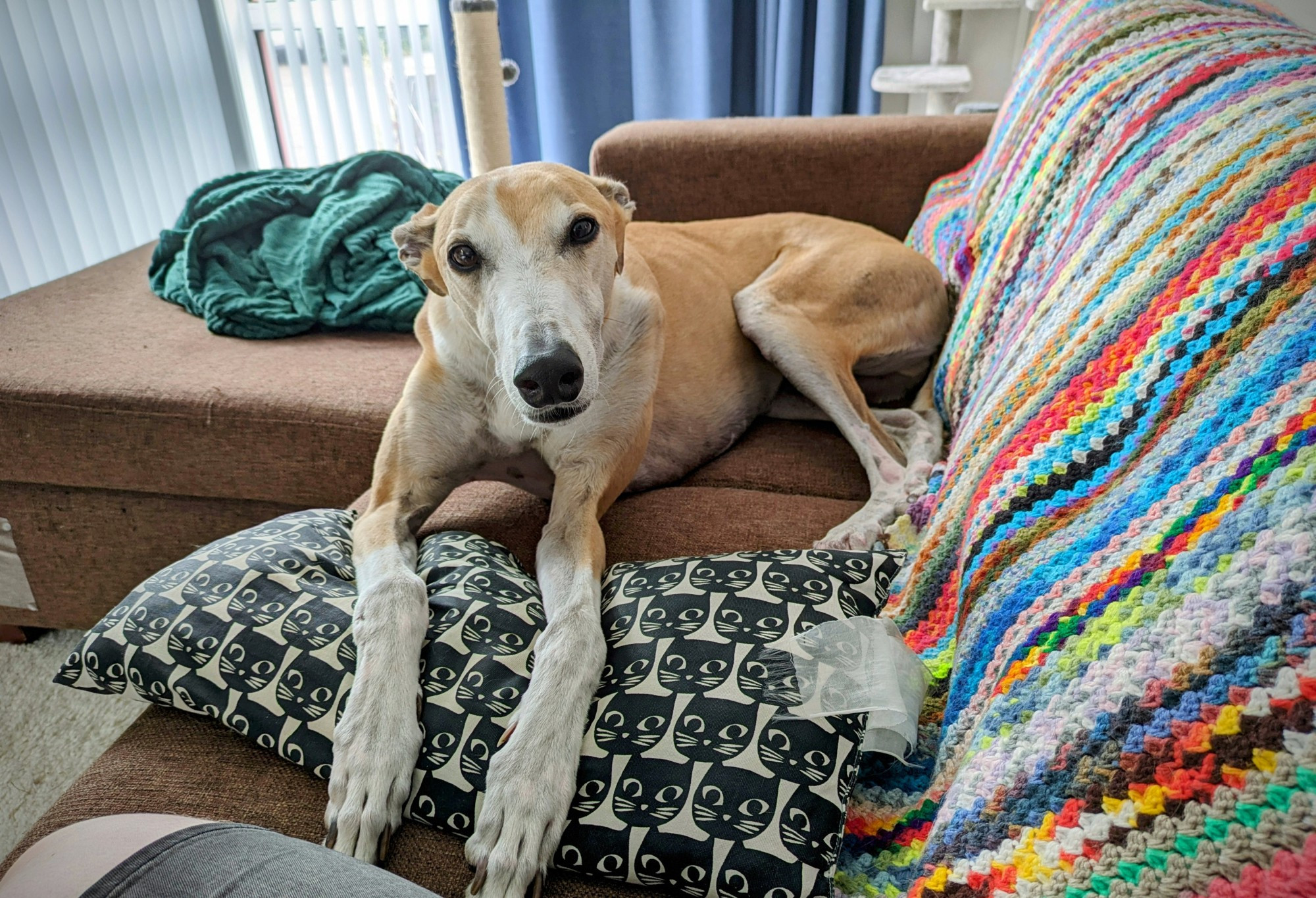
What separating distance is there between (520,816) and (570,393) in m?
0.58

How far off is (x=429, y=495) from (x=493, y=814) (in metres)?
0.78

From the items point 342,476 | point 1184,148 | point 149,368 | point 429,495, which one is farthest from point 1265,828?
point 149,368

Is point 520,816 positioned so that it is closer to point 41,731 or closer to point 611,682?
point 611,682

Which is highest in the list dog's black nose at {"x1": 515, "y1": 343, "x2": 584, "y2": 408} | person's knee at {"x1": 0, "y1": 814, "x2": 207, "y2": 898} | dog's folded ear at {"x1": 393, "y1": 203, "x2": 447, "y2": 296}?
dog's folded ear at {"x1": 393, "y1": 203, "x2": 447, "y2": 296}

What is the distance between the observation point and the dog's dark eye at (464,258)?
146 centimetres

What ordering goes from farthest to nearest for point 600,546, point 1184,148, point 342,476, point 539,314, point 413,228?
point 342,476, point 413,228, point 600,546, point 539,314, point 1184,148

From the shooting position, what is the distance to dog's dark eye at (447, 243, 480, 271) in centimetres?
146

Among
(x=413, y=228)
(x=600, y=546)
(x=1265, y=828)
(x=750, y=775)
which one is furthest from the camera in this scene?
(x=413, y=228)

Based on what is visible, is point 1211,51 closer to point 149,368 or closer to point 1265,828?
point 1265,828

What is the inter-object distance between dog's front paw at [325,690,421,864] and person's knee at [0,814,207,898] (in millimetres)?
215

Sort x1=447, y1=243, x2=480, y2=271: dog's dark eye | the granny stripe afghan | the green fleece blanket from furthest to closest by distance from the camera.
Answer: the green fleece blanket → x1=447, y1=243, x2=480, y2=271: dog's dark eye → the granny stripe afghan

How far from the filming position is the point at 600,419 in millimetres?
1651

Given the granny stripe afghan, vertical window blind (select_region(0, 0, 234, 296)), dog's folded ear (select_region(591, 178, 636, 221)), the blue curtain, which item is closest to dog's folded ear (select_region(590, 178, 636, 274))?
dog's folded ear (select_region(591, 178, 636, 221))

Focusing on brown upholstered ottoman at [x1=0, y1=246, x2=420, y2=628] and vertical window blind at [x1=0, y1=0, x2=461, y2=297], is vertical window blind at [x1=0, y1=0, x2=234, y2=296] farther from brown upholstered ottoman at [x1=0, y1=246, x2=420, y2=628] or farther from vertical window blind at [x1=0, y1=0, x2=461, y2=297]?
brown upholstered ottoman at [x1=0, y1=246, x2=420, y2=628]
